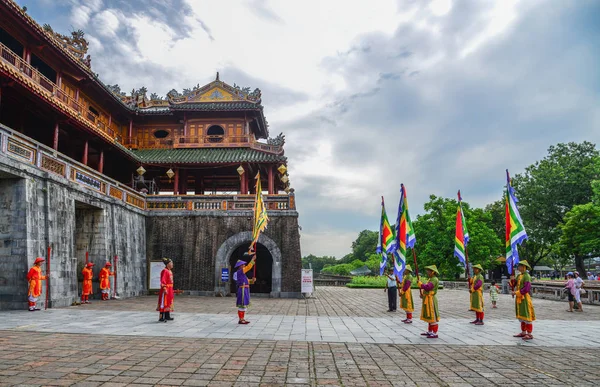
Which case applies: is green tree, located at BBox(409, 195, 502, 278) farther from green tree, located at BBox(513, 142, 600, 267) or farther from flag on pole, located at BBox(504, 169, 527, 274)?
flag on pole, located at BBox(504, 169, 527, 274)

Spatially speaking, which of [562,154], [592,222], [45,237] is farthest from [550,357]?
[562,154]

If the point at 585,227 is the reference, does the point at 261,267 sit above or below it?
below

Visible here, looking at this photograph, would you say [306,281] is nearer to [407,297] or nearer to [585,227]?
[407,297]

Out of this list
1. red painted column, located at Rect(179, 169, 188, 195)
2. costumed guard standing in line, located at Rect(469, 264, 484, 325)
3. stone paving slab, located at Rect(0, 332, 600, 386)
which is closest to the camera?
stone paving slab, located at Rect(0, 332, 600, 386)

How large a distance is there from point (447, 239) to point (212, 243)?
913 inches

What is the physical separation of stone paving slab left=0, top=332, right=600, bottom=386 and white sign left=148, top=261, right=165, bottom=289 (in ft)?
36.6

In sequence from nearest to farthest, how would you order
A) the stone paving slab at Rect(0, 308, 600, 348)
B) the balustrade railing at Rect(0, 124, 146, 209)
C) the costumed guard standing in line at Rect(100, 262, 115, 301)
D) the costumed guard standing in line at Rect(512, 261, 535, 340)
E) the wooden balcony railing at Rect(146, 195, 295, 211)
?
the stone paving slab at Rect(0, 308, 600, 348), the costumed guard standing in line at Rect(512, 261, 535, 340), the balustrade railing at Rect(0, 124, 146, 209), the costumed guard standing in line at Rect(100, 262, 115, 301), the wooden balcony railing at Rect(146, 195, 295, 211)

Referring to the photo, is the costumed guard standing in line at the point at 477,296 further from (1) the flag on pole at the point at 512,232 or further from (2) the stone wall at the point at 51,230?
(2) the stone wall at the point at 51,230

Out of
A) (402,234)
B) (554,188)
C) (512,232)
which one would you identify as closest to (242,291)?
(402,234)

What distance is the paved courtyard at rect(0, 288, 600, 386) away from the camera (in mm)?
4852

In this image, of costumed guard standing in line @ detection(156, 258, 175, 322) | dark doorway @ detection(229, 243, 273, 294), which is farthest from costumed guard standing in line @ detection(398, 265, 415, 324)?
dark doorway @ detection(229, 243, 273, 294)

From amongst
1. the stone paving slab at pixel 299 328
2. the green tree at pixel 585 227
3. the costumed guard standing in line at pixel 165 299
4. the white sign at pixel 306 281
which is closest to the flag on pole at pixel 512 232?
the stone paving slab at pixel 299 328

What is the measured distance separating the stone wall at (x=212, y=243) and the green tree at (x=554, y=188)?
2714cm

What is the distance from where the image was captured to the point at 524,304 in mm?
8203
